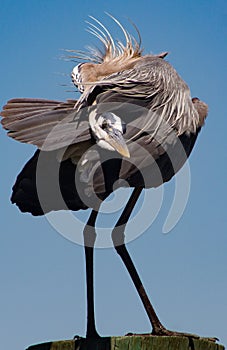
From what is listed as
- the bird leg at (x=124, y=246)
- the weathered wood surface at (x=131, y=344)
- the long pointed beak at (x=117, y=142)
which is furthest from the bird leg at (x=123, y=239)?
the weathered wood surface at (x=131, y=344)

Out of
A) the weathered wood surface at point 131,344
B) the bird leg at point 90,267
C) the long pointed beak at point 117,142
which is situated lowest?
the weathered wood surface at point 131,344

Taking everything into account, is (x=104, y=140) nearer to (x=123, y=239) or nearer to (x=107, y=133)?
(x=107, y=133)

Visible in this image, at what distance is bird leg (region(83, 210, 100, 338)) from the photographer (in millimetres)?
7426

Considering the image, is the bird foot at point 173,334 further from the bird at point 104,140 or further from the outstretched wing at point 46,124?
the outstretched wing at point 46,124

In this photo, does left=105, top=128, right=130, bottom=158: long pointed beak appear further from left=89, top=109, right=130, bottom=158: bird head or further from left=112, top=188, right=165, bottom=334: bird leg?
left=112, top=188, right=165, bottom=334: bird leg

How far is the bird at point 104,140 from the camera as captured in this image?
722 cm

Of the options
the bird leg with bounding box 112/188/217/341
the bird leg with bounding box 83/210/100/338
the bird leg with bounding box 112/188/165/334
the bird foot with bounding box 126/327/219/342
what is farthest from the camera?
the bird leg with bounding box 112/188/165/334

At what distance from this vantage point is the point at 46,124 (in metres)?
7.26

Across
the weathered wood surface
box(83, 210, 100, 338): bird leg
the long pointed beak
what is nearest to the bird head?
the long pointed beak

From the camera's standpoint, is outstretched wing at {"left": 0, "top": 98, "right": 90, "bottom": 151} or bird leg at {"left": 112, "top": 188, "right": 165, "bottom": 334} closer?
outstretched wing at {"left": 0, "top": 98, "right": 90, "bottom": 151}

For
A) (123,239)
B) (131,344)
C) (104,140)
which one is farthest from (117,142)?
(131,344)

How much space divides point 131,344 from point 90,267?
4.42 feet

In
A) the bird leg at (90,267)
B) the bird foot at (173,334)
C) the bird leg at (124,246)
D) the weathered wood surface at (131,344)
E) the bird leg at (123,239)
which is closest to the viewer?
the weathered wood surface at (131,344)

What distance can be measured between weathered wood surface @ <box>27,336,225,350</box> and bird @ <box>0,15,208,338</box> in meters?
0.32
